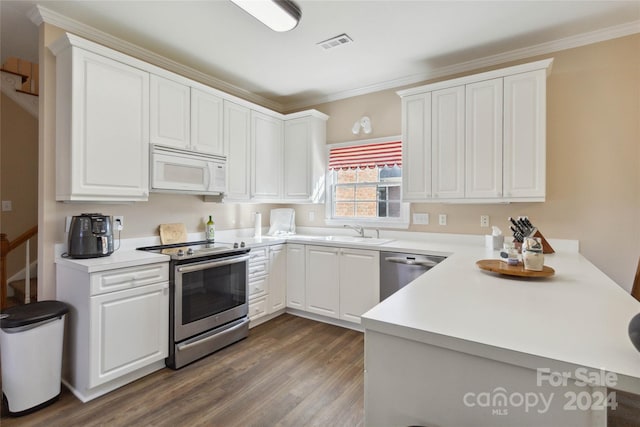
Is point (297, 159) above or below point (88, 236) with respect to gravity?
above

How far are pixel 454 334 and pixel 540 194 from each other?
2.18 metres

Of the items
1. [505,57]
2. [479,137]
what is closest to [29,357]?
[479,137]

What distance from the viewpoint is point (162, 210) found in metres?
2.99

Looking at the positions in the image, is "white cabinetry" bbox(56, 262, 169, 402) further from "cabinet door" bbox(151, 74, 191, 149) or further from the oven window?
"cabinet door" bbox(151, 74, 191, 149)

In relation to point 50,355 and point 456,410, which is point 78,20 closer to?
point 50,355

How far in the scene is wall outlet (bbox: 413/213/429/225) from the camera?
10.9 feet

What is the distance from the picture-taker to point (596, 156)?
8.37 ft

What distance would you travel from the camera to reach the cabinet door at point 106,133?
7.09 ft

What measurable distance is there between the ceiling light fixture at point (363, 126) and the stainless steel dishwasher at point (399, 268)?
158 cm

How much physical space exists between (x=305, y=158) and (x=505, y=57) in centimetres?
231

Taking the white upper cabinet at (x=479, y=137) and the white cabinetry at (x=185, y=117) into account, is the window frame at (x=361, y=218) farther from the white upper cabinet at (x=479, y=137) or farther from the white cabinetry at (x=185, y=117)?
the white cabinetry at (x=185, y=117)

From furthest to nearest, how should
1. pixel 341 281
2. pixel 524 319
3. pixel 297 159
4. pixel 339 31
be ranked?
1. pixel 297 159
2. pixel 341 281
3. pixel 339 31
4. pixel 524 319

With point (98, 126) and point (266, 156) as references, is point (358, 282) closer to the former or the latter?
point (266, 156)

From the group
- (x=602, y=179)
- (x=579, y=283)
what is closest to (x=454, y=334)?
(x=579, y=283)
